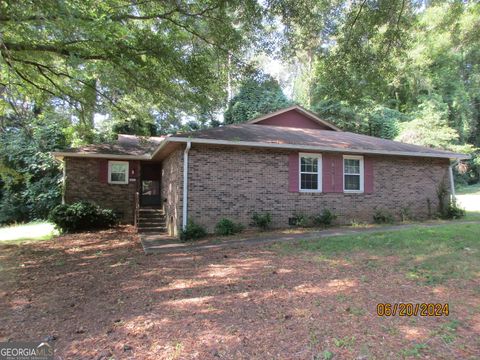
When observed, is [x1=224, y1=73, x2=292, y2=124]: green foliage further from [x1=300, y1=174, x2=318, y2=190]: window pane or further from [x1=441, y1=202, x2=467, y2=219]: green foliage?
[x1=441, y1=202, x2=467, y2=219]: green foliage

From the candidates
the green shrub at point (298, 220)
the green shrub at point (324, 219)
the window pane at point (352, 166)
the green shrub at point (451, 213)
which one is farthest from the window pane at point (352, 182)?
the green shrub at point (451, 213)

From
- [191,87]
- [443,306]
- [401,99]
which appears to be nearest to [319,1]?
[191,87]

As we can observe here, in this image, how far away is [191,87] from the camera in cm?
1005

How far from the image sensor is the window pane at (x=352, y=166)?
11.9m

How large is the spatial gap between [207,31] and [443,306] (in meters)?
8.76

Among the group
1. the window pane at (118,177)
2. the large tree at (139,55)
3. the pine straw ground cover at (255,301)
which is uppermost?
the large tree at (139,55)

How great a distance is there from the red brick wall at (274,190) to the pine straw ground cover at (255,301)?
100 inches

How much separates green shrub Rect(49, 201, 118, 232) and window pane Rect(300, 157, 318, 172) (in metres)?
8.12

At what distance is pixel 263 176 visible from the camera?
10625 millimetres

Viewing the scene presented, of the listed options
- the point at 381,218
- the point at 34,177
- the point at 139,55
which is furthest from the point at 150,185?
the point at 381,218

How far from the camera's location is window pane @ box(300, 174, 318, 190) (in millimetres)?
11252

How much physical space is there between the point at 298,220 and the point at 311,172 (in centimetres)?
180

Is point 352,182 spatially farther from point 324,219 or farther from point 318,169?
point 324,219

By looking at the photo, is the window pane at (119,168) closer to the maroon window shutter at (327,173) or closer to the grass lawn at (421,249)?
the maroon window shutter at (327,173)
